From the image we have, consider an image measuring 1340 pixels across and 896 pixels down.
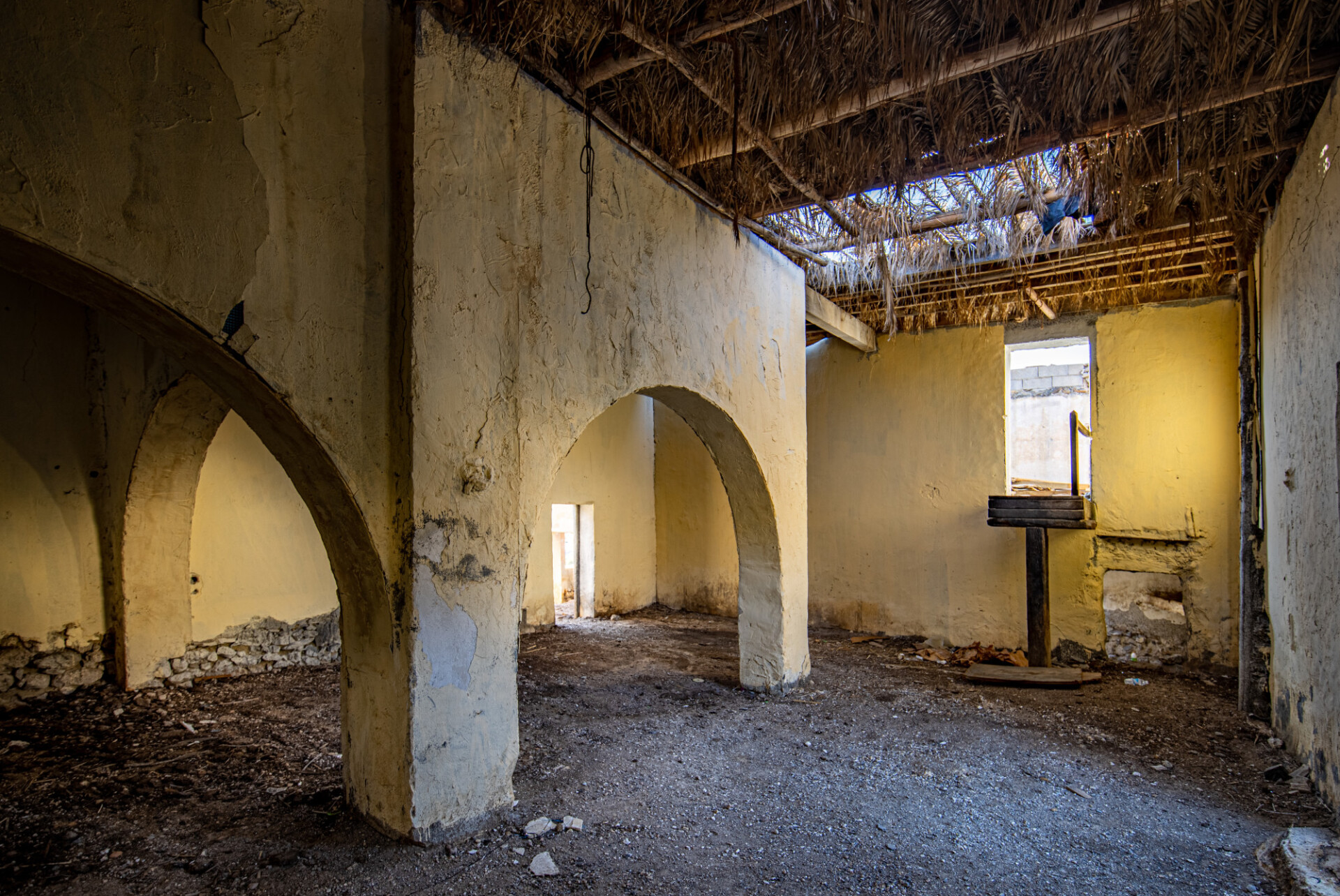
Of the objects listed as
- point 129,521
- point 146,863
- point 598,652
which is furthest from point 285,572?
point 146,863

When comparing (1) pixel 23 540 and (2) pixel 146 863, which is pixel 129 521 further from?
(2) pixel 146 863

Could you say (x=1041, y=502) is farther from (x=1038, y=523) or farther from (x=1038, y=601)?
(x=1038, y=601)

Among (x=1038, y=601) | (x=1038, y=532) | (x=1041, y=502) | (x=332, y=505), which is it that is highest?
(x=332, y=505)

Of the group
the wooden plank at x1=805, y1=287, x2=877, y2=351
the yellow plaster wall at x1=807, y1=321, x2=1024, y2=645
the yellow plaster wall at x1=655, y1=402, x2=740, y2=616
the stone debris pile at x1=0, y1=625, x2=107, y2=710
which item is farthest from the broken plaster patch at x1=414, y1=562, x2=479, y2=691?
the yellow plaster wall at x1=655, y1=402, x2=740, y2=616

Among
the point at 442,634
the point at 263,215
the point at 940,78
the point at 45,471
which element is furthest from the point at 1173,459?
the point at 45,471

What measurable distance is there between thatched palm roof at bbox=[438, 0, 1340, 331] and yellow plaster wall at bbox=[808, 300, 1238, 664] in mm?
1638

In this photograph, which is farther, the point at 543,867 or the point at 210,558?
the point at 210,558

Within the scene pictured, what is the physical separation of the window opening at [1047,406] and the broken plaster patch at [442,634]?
9.09 m

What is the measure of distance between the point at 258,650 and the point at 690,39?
502 centimetres

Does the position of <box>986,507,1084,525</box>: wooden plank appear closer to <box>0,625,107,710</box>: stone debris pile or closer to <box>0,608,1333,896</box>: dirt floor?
<box>0,608,1333,896</box>: dirt floor

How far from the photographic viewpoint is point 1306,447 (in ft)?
10.5

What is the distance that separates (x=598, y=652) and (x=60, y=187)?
196 inches

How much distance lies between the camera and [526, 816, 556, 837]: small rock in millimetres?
2643

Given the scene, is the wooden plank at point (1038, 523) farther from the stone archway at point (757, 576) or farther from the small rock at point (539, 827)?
the small rock at point (539, 827)
